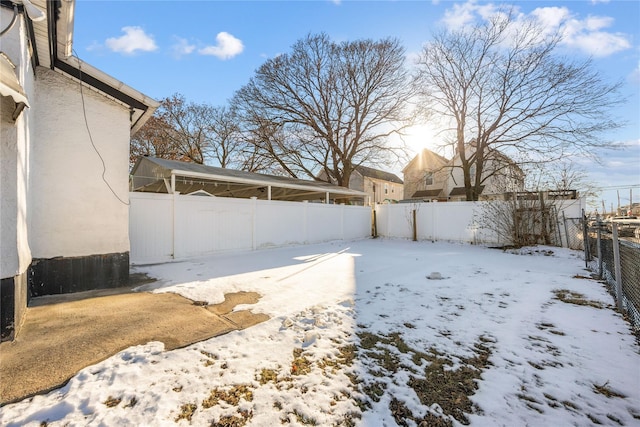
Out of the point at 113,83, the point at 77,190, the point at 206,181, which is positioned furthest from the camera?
the point at 206,181

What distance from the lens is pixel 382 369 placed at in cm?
233

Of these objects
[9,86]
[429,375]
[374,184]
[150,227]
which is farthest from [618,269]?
[374,184]

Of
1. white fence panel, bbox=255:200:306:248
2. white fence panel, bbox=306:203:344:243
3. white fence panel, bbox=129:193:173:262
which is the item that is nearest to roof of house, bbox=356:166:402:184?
white fence panel, bbox=306:203:344:243

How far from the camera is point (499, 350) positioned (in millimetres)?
2652

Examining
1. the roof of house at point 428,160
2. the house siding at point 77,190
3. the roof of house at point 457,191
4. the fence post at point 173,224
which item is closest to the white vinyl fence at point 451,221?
the fence post at point 173,224

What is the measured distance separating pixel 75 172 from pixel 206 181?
514cm

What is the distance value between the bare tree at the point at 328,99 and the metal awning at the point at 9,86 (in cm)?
1644

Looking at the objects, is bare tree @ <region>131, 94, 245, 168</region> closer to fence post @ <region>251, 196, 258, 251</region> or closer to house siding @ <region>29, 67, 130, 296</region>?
fence post @ <region>251, 196, 258, 251</region>

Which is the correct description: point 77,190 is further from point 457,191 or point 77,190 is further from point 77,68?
point 457,191

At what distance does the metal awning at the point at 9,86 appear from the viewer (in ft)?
7.33

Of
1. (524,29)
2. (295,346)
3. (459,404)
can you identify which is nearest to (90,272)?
(295,346)

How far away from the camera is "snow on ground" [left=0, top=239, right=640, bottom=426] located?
179cm

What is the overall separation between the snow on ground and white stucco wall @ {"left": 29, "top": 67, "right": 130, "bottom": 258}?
6.78ft

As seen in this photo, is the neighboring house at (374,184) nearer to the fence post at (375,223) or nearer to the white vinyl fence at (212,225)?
the fence post at (375,223)
